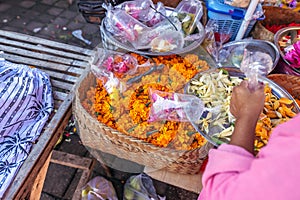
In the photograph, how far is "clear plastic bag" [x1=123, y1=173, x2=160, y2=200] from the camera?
205 centimetres

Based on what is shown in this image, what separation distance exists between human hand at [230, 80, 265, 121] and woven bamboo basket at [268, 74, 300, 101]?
0.73 metres

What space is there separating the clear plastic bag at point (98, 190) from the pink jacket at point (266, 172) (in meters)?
1.38

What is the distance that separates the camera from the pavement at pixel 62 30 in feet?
7.30

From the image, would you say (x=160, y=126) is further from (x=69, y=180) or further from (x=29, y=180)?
(x=69, y=180)

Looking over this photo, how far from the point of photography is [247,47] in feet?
6.00

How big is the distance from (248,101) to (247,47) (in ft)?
3.45

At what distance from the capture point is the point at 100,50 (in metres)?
1.78

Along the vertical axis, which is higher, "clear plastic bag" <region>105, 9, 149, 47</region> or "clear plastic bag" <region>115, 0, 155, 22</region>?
"clear plastic bag" <region>115, 0, 155, 22</region>

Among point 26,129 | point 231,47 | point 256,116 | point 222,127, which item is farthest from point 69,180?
point 256,116

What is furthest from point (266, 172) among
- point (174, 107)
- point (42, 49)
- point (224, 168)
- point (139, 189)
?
point (42, 49)

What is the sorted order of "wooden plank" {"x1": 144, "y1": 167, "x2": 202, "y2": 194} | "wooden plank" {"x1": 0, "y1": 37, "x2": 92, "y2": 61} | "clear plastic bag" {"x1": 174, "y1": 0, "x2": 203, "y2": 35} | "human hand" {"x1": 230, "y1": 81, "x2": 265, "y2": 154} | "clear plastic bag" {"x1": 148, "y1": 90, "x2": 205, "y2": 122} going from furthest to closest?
"wooden plank" {"x1": 0, "y1": 37, "x2": 92, "y2": 61}
"clear plastic bag" {"x1": 174, "y1": 0, "x2": 203, "y2": 35}
"wooden plank" {"x1": 144, "y1": 167, "x2": 202, "y2": 194}
"clear plastic bag" {"x1": 148, "y1": 90, "x2": 205, "y2": 122}
"human hand" {"x1": 230, "y1": 81, "x2": 265, "y2": 154}

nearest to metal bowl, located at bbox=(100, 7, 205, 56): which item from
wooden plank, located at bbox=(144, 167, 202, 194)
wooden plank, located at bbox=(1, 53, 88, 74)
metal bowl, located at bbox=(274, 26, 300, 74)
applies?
wooden plank, located at bbox=(1, 53, 88, 74)

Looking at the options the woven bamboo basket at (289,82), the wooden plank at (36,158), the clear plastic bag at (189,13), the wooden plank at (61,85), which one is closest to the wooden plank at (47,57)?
the wooden plank at (61,85)

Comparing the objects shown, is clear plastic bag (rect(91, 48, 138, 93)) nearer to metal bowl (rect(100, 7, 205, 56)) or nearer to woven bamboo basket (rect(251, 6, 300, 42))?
metal bowl (rect(100, 7, 205, 56))
